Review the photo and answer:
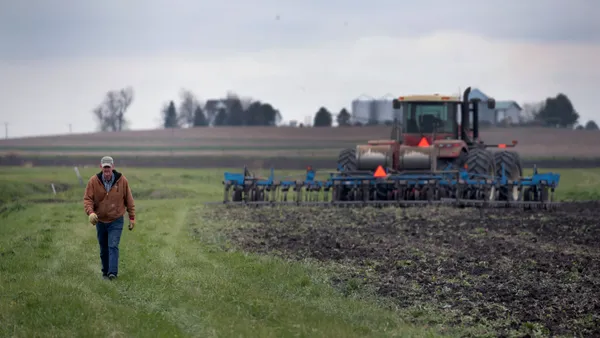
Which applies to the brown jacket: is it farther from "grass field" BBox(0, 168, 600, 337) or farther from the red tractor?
the red tractor

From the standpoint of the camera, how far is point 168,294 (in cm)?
1132

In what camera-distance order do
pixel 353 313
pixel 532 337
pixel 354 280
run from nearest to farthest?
pixel 532 337 < pixel 353 313 < pixel 354 280

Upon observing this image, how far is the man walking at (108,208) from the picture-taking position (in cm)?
1270

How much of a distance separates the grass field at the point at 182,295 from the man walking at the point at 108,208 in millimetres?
324

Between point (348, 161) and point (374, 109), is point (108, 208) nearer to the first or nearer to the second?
point (348, 161)

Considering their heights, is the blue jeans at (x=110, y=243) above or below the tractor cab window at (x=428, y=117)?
below

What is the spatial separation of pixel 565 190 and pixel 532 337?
2827 centimetres

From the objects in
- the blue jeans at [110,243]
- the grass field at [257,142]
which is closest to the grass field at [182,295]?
the blue jeans at [110,243]

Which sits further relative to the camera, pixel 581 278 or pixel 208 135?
pixel 208 135

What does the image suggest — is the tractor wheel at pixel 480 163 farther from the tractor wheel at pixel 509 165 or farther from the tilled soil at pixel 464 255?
the tilled soil at pixel 464 255

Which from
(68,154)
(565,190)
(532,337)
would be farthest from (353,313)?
(68,154)

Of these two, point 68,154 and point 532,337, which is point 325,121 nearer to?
point 68,154

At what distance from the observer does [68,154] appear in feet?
229

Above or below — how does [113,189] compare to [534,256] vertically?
above
